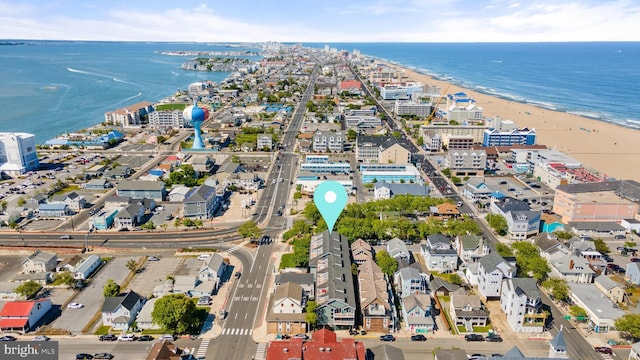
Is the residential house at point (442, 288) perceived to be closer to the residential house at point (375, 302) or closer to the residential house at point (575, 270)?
the residential house at point (375, 302)

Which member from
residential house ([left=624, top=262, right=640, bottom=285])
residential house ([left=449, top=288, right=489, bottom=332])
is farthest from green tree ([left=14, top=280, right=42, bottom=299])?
residential house ([left=624, top=262, right=640, bottom=285])

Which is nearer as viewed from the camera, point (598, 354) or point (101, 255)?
point (598, 354)

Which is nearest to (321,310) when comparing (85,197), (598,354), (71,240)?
(598,354)

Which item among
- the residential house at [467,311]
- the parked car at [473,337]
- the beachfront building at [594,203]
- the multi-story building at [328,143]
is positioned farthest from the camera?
the multi-story building at [328,143]

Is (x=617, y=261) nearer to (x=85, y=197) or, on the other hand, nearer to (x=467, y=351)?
(x=467, y=351)

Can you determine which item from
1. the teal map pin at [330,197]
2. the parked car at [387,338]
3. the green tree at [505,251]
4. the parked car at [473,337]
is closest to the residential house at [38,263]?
the teal map pin at [330,197]

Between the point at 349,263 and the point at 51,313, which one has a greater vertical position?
the point at 349,263
